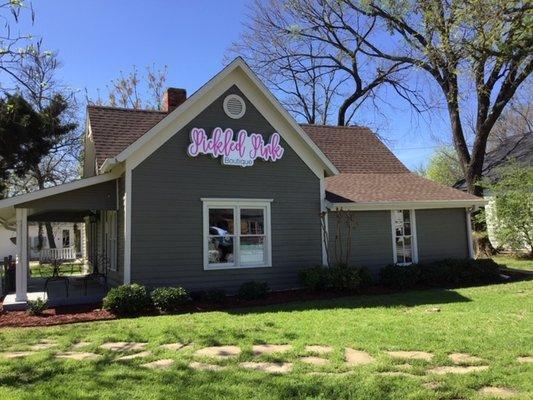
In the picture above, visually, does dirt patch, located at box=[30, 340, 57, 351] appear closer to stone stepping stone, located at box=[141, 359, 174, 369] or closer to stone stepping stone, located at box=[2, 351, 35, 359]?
stone stepping stone, located at box=[2, 351, 35, 359]

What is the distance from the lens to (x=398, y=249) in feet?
53.9

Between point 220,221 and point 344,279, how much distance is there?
11.9 feet

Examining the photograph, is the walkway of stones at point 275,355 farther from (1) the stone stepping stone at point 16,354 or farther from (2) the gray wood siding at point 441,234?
(2) the gray wood siding at point 441,234

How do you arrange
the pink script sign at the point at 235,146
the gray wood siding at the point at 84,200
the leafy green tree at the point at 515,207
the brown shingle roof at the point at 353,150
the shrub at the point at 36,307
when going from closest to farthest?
the shrub at the point at 36,307
the gray wood siding at the point at 84,200
the pink script sign at the point at 235,146
the brown shingle roof at the point at 353,150
the leafy green tree at the point at 515,207

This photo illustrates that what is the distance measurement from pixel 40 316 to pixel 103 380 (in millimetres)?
6177

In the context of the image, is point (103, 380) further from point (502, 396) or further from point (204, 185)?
point (204, 185)

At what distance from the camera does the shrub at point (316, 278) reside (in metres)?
13.5

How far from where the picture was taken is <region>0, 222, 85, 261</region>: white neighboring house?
36166 mm

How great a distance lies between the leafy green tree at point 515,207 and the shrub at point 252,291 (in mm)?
12550

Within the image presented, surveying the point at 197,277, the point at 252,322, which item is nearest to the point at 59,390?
the point at 252,322

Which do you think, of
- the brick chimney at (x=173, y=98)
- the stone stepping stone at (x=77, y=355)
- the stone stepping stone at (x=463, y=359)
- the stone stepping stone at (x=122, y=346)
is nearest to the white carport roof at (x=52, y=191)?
the brick chimney at (x=173, y=98)

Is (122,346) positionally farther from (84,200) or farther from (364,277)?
(364,277)

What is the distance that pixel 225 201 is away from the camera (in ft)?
45.5

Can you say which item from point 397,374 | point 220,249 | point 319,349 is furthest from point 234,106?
point 397,374
